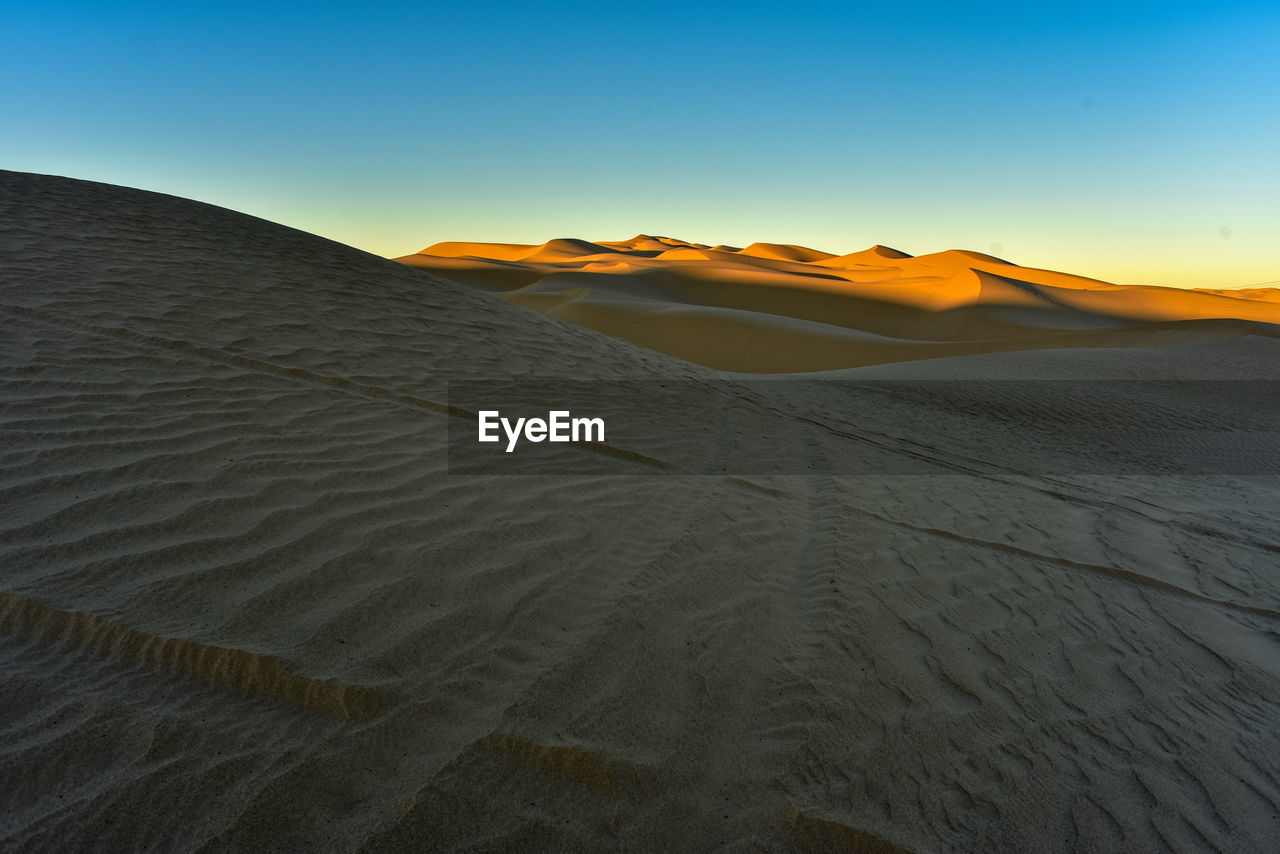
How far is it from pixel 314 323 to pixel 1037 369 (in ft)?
47.2

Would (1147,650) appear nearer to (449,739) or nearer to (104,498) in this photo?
(449,739)

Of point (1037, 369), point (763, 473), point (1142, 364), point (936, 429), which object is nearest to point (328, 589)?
point (763, 473)

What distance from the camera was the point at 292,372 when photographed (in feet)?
17.8

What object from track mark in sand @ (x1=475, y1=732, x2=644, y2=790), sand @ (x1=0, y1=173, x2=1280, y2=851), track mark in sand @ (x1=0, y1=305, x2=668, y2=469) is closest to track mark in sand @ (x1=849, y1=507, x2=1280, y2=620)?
sand @ (x1=0, y1=173, x2=1280, y2=851)

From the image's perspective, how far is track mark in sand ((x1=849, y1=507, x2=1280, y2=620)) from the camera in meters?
4.26

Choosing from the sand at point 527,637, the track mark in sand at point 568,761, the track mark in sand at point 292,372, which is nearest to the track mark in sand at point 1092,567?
the sand at point 527,637

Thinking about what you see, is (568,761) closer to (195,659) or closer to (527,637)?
(527,637)

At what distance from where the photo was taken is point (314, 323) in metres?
6.62

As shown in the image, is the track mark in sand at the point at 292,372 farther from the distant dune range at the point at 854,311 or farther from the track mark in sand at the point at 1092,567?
the distant dune range at the point at 854,311

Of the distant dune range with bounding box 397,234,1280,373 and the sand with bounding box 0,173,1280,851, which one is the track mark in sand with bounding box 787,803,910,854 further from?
the distant dune range with bounding box 397,234,1280,373

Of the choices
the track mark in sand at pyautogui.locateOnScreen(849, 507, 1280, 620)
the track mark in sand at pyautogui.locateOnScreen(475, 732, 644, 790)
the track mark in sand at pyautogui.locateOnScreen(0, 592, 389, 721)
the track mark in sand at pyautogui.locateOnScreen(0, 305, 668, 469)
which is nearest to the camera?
the track mark in sand at pyautogui.locateOnScreen(475, 732, 644, 790)

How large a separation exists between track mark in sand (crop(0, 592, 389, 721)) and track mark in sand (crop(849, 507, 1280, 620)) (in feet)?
12.5

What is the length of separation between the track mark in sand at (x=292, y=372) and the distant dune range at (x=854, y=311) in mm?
18485

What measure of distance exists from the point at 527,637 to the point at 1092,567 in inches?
152
